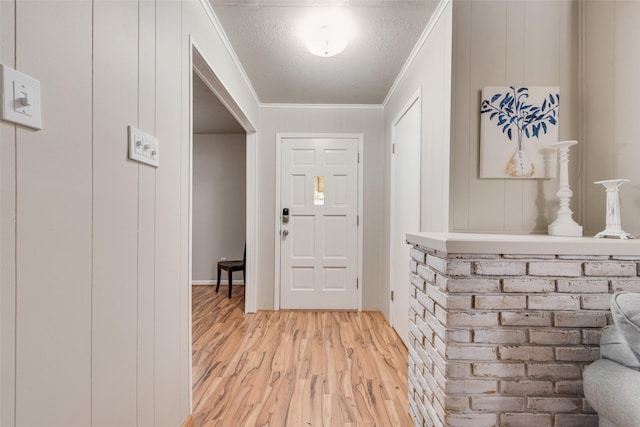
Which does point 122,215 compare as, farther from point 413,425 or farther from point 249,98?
point 249,98

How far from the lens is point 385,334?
286 cm

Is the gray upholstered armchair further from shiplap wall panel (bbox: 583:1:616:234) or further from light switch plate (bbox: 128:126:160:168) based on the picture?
light switch plate (bbox: 128:126:160:168)

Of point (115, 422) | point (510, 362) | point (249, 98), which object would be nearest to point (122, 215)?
point (115, 422)

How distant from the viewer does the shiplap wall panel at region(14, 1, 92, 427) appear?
695mm

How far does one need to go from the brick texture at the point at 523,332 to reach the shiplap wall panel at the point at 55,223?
1.22 meters

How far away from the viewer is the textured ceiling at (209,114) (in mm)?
3178

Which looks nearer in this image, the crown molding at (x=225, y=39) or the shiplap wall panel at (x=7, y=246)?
the shiplap wall panel at (x=7, y=246)

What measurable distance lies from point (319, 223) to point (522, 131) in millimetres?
2163

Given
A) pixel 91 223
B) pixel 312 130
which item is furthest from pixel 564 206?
pixel 312 130

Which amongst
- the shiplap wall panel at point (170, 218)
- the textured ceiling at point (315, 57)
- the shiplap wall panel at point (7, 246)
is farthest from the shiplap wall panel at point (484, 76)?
the shiplap wall panel at point (7, 246)

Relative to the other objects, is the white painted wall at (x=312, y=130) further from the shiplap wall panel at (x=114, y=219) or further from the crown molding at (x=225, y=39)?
the shiplap wall panel at (x=114, y=219)

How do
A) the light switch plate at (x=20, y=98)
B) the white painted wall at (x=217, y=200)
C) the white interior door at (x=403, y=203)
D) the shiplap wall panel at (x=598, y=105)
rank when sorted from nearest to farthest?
1. the light switch plate at (x=20, y=98)
2. the shiplap wall panel at (x=598, y=105)
3. the white interior door at (x=403, y=203)
4. the white painted wall at (x=217, y=200)

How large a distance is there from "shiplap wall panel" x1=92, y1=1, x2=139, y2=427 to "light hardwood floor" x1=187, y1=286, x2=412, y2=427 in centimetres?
81

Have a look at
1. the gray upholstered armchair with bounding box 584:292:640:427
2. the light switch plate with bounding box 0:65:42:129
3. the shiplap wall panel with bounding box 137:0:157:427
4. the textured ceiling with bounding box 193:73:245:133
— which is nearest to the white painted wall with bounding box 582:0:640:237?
the gray upholstered armchair with bounding box 584:292:640:427
